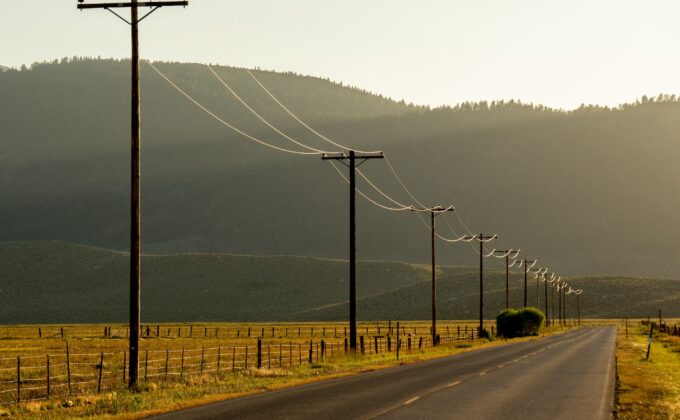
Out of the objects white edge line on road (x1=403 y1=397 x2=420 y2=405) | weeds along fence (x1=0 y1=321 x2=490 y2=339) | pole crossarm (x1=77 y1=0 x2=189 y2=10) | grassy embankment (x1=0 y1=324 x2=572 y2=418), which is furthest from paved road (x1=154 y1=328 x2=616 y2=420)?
weeds along fence (x1=0 y1=321 x2=490 y2=339)

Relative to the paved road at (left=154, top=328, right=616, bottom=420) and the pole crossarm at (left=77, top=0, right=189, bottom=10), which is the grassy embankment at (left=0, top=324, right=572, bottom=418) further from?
the pole crossarm at (left=77, top=0, right=189, bottom=10)

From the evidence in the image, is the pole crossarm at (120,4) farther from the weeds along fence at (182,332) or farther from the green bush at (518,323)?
the green bush at (518,323)

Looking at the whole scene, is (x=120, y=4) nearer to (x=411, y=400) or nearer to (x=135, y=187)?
(x=135, y=187)

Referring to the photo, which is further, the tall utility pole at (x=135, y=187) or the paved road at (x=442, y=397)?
Result: the tall utility pole at (x=135, y=187)

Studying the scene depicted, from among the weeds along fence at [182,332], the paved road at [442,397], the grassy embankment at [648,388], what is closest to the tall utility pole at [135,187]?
the paved road at [442,397]

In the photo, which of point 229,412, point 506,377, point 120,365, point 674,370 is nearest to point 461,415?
point 229,412

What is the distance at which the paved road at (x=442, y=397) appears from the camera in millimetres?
22594

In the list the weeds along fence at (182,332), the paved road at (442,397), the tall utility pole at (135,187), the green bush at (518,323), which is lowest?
the weeds along fence at (182,332)

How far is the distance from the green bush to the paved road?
5734cm

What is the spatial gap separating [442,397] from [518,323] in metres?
74.3

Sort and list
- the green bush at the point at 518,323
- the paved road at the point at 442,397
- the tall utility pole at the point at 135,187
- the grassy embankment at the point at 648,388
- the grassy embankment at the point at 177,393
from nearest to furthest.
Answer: the paved road at the point at 442,397 < the grassy embankment at the point at 177,393 < the grassy embankment at the point at 648,388 < the tall utility pole at the point at 135,187 < the green bush at the point at 518,323

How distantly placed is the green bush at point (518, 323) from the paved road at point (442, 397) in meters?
57.3

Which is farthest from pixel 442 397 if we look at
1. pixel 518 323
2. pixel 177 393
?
pixel 518 323

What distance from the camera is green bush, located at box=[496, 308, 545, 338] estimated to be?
98.8 metres
